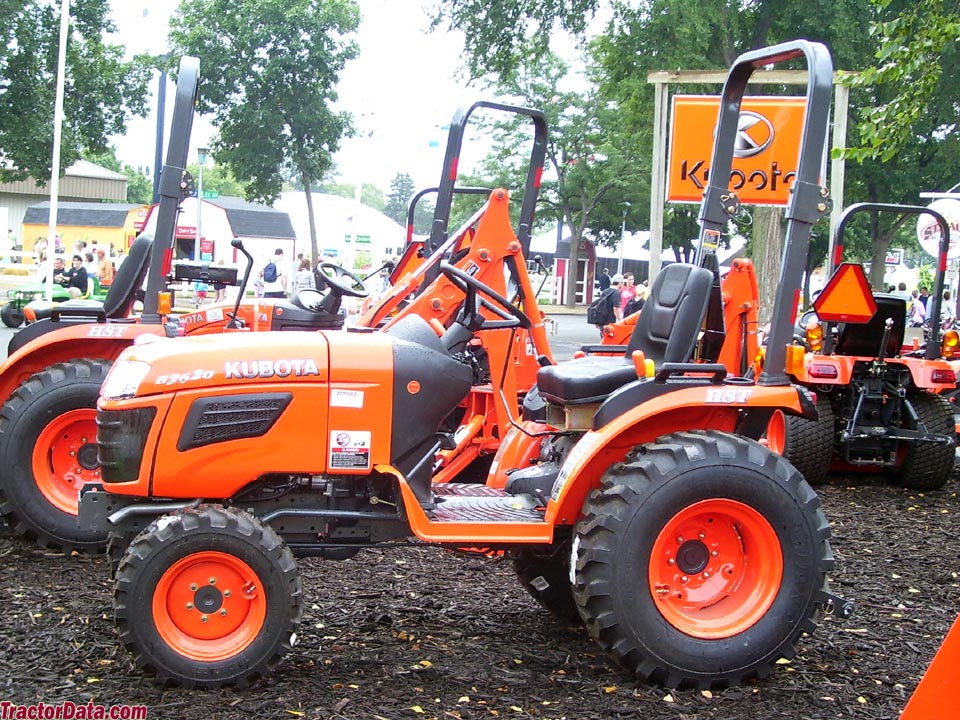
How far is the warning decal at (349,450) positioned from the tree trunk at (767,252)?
47.7ft

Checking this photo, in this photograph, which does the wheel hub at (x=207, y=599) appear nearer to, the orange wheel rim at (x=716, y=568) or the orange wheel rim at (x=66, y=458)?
the orange wheel rim at (x=716, y=568)

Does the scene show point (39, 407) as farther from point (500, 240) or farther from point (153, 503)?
point (500, 240)

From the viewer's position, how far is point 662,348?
547 cm

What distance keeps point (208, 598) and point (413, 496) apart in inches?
34.0

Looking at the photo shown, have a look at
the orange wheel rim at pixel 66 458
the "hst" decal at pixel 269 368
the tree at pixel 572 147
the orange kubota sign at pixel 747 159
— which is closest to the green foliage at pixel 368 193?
the tree at pixel 572 147

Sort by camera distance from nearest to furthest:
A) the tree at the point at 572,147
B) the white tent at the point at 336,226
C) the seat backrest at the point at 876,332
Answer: the seat backrest at the point at 876,332
the tree at the point at 572,147
the white tent at the point at 336,226

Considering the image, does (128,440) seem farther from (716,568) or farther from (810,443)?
(810,443)

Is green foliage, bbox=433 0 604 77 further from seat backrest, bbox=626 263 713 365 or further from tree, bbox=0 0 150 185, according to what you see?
seat backrest, bbox=626 263 713 365

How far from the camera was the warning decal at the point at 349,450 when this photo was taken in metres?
4.53

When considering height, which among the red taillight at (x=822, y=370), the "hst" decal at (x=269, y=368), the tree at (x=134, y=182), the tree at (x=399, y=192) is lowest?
the red taillight at (x=822, y=370)

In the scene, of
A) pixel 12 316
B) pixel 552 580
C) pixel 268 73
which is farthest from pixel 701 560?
pixel 268 73

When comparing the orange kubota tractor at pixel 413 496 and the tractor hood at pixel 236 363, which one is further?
the tractor hood at pixel 236 363

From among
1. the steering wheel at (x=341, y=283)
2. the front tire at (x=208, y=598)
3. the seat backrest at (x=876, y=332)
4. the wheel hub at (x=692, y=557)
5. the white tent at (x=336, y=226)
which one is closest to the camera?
the front tire at (x=208, y=598)

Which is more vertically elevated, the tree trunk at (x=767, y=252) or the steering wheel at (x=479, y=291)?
the tree trunk at (x=767, y=252)
